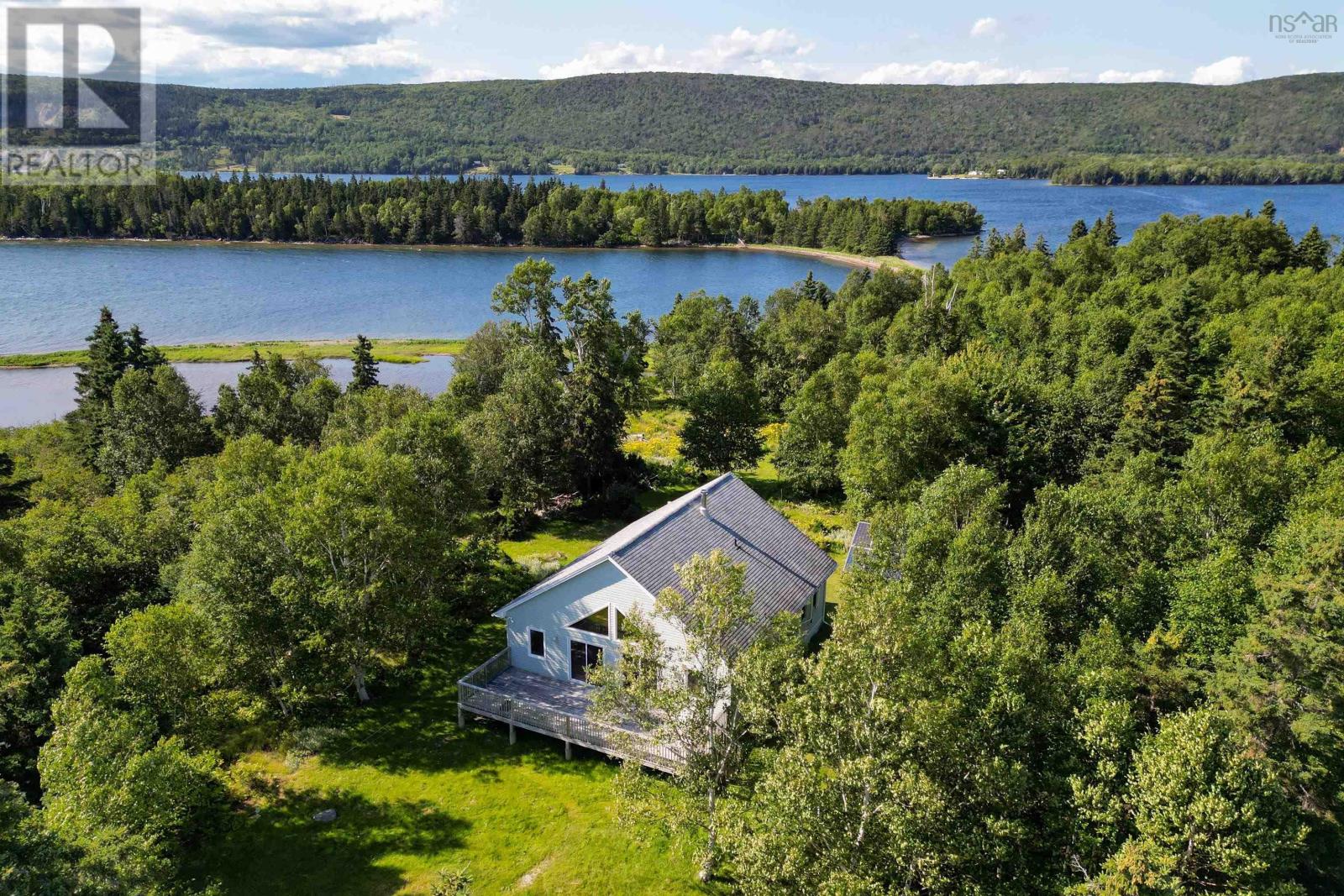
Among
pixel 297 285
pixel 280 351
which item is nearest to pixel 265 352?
pixel 280 351

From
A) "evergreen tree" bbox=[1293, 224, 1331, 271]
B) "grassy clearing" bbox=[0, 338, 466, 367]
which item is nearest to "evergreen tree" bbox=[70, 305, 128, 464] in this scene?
"grassy clearing" bbox=[0, 338, 466, 367]

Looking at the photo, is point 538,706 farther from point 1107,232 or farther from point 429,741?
point 1107,232

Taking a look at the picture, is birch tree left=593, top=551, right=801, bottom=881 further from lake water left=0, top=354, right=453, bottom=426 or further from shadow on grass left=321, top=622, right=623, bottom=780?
lake water left=0, top=354, right=453, bottom=426

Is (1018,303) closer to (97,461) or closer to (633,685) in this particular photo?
(633,685)

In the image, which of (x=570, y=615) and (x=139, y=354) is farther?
(x=139, y=354)

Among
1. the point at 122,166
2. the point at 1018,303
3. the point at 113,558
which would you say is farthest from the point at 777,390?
the point at 122,166
